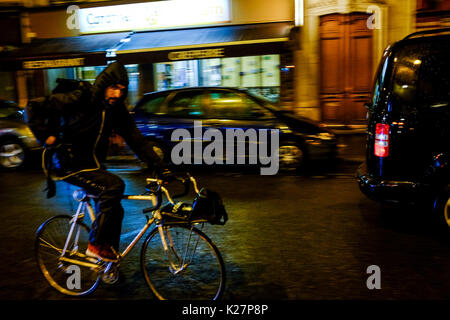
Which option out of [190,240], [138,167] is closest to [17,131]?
[138,167]

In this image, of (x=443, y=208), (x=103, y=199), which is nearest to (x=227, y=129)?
(x=443, y=208)

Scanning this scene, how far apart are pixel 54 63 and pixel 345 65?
810cm

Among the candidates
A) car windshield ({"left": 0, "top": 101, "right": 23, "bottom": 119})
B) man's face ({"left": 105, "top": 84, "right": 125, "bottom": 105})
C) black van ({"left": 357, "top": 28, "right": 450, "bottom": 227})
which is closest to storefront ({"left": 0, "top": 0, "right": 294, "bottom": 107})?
car windshield ({"left": 0, "top": 101, "right": 23, "bottom": 119})

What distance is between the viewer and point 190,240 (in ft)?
10.9

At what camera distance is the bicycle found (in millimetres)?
3295

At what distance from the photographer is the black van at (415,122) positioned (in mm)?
4480

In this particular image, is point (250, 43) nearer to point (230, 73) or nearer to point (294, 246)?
point (230, 73)

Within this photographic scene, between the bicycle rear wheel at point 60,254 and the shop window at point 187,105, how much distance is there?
479cm

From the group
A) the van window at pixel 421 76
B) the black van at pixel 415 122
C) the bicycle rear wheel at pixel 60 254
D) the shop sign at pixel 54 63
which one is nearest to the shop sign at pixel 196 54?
the shop sign at pixel 54 63

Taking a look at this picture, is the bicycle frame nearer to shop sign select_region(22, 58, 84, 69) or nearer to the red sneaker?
the red sneaker

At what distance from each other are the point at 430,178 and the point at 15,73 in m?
14.6

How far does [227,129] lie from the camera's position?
318 inches

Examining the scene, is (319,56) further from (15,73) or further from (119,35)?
(15,73)

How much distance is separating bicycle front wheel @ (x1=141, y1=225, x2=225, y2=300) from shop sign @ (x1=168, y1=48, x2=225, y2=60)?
8889 millimetres
